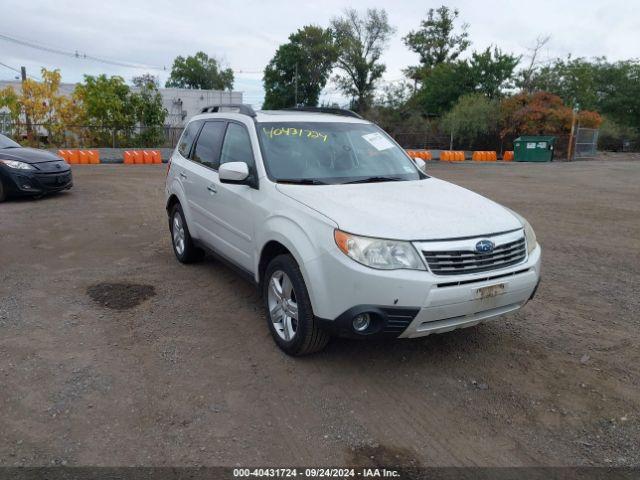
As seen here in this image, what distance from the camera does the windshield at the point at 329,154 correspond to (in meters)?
4.31

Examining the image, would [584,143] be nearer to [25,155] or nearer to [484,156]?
[484,156]

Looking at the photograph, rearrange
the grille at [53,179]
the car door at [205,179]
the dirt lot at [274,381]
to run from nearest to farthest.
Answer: the dirt lot at [274,381] → the car door at [205,179] → the grille at [53,179]

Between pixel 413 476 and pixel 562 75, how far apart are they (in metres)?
46.3

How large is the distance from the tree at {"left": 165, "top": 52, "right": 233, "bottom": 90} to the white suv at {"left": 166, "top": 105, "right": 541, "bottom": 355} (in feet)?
294

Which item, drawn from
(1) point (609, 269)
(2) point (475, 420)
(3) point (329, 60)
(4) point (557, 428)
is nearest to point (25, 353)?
(2) point (475, 420)

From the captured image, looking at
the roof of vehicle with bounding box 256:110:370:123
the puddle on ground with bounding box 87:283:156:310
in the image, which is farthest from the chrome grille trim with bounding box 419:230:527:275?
the puddle on ground with bounding box 87:283:156:310

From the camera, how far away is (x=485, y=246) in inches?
134

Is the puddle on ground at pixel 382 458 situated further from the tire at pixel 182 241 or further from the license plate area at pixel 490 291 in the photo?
the tire at pixel 182 241

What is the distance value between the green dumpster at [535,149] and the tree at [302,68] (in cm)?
3778

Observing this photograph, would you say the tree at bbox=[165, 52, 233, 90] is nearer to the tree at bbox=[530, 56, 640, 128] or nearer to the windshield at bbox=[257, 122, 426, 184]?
the tree at bbox=[530, 56, 640, 128]

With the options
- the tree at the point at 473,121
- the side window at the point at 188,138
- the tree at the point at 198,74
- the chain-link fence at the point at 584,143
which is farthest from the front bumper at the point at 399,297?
the tree at the point at 198,74

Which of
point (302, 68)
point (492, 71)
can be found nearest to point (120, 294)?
point (492, 71)

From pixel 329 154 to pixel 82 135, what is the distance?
24475 mm

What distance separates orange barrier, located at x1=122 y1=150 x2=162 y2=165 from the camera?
2219 centimetres
